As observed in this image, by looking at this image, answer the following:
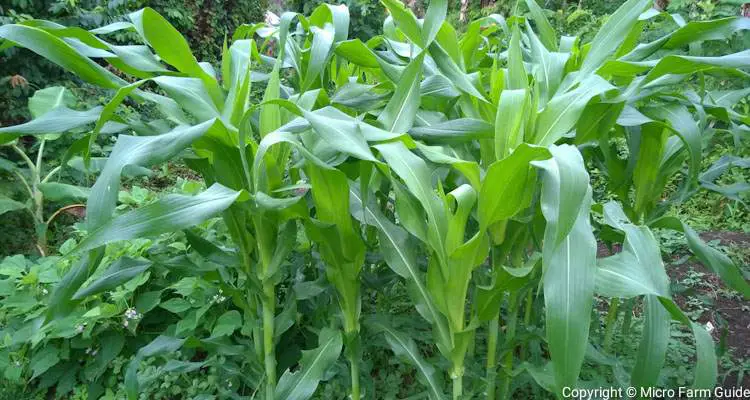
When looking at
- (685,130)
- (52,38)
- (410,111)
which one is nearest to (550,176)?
(410,111)

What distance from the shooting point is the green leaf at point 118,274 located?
1.34 metres

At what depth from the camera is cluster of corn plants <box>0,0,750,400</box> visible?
3.14 ft

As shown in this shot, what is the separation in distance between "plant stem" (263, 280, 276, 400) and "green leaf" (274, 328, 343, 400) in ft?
0.26

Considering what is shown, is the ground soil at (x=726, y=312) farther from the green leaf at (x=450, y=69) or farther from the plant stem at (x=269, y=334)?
the plant stem at (x=269, y=334)

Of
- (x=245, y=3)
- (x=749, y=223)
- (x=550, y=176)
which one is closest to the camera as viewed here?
(x=550, y=176)

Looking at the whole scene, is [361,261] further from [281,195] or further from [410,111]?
[410,111]

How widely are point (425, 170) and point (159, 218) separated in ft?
1.68

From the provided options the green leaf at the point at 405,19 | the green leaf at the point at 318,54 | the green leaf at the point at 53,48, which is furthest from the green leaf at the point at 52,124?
the green leaf at the point at 405,19

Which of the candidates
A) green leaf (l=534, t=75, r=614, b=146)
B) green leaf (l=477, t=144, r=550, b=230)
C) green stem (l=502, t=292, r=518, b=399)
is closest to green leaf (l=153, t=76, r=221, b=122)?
green leaf (l=477, t=144, r=550, b=230)

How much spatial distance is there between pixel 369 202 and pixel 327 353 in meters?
0.39

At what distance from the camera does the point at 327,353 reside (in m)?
1.29

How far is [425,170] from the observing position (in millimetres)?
1012

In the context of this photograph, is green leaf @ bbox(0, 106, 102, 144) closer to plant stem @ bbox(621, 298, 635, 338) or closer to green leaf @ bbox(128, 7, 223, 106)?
green leaf @ bbox(128, 7, 223, 106)

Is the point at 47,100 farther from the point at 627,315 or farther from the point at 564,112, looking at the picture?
the point at 627,315
